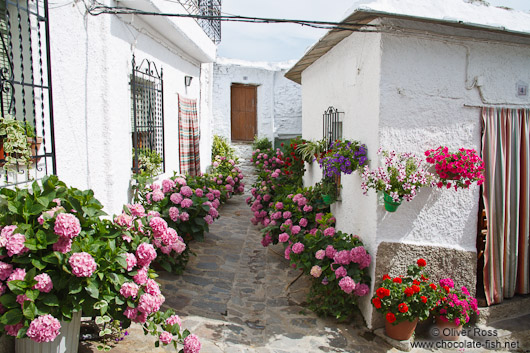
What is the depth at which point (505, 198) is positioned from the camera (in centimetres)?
444

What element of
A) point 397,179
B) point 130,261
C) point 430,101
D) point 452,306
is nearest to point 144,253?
point 130,261

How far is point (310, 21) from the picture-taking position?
409 cm

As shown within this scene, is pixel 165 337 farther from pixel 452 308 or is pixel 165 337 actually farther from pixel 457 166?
pixel 457 166

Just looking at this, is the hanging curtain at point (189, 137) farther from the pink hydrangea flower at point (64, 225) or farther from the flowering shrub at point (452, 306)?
the flowering shrub at point (452, 306)

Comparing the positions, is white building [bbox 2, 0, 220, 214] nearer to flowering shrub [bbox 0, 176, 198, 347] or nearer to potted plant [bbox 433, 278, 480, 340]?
flowering shrub [bbox 0, 176, 198, 347]

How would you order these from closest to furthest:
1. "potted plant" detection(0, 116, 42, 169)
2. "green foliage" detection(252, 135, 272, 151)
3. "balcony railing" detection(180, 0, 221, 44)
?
"potted plant" detection(0, 116, 42, 169) < "balcony railing" detection(180, 0, 221, 44) < "green foliage" detection(252, 135, 272, 151)

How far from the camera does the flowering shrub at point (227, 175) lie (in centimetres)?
949

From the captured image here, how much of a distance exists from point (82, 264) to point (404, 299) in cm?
307

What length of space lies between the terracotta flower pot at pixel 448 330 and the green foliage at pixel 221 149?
8532 millimetres

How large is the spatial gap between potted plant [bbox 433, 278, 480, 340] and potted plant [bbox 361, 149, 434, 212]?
1.10 m

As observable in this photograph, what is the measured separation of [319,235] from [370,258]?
0.76 meters

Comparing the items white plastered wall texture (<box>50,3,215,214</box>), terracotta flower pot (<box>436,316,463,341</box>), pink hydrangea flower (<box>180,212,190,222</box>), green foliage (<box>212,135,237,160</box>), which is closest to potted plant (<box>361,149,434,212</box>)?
terracotta flower pot (<box>436,316,463,341</box>)

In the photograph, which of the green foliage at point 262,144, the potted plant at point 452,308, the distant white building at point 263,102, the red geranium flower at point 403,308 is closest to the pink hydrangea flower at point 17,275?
the red geranium flower at point 403,308

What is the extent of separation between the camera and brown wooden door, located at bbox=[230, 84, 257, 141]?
14.1 m
